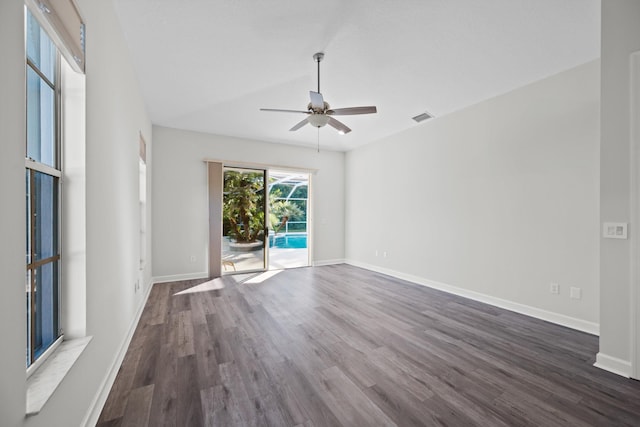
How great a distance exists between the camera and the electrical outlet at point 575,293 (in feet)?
9.18

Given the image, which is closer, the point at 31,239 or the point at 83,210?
the point at 31,239

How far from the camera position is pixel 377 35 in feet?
7.68

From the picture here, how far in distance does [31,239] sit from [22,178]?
1.34 ft

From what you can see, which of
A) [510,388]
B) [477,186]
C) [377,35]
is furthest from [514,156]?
[510,388]

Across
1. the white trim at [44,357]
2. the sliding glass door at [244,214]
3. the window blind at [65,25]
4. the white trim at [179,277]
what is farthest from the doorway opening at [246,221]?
the window blind at [65,25]

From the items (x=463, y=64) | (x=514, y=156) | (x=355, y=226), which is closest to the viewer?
(x=463, y=64)

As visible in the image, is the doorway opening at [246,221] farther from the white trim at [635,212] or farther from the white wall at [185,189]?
the white trim at [635,212]

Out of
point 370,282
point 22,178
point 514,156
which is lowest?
point 370,282

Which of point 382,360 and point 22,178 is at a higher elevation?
point 22,178

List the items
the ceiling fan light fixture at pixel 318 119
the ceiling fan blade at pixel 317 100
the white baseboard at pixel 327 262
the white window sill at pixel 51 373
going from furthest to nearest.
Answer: the white baseboard at pixel 327 262, the ceiling fan light fixture at pixel 318 119, the ceiling fan blade at pixel 317 100, the white window sill at pixel 51 373

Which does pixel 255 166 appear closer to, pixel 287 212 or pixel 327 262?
pixel 327 262

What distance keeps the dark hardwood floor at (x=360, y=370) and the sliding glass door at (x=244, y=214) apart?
7.70ft

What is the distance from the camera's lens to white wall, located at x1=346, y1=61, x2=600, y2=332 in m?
2.79

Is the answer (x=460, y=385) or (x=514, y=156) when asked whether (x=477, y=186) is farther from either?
(x=460, y=385)
